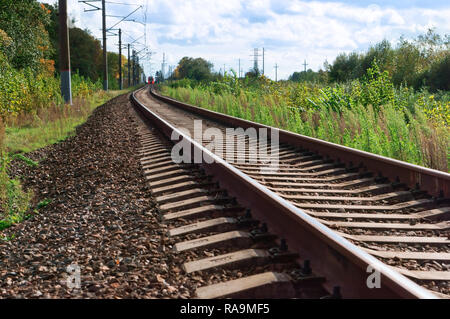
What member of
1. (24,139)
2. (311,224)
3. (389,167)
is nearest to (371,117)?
(389,167)

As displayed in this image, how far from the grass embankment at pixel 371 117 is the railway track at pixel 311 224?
37.4 inches

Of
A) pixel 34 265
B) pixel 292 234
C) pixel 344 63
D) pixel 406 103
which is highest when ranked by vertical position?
pixel 344 63

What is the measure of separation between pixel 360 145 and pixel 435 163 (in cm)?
144

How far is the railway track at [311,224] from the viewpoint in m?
2.61

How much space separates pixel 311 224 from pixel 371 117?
547cm

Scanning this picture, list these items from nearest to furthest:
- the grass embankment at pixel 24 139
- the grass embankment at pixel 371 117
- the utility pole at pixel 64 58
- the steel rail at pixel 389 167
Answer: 1. the steel rail at pixel 389 167
2. the grass embankment at pixel 24 139
3. the grass embankment at pixel 371 117
4. the utility pole at pixel 64 58

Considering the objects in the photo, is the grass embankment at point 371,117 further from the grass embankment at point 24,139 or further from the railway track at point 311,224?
the grass embankment at point 24,139

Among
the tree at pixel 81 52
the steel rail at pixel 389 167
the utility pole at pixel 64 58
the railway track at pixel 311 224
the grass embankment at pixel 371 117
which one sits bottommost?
the railway track at pixel 311 224

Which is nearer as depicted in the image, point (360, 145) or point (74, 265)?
point (74, 265)

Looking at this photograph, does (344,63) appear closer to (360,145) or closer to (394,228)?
(360,145)

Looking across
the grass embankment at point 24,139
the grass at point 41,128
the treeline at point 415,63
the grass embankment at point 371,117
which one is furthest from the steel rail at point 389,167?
the treeline at point 415,63

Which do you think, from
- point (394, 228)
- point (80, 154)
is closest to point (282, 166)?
point (394, 228)

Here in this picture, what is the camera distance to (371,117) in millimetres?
7863
